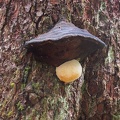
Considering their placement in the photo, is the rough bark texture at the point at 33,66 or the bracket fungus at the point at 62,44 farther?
the rough bark texture at the point at 33,66

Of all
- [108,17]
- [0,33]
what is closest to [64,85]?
[0,33]

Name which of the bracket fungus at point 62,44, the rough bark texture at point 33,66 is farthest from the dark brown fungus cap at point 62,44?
the rough bark texture at point 33,66

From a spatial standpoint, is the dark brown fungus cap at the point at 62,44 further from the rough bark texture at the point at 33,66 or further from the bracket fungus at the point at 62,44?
the rough bark texture at the point at 33,66

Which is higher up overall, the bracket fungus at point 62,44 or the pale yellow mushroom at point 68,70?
the bracket fungus at point 62,44

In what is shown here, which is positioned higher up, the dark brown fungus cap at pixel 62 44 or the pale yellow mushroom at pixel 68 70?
the dark brown fungus cap at pixel 62 44

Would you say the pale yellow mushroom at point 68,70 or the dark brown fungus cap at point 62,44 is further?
the pale yellow mushroom at point 68,70

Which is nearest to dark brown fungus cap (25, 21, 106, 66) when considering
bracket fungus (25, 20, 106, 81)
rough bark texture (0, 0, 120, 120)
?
bracket fungus (25, 20, 106, 81)

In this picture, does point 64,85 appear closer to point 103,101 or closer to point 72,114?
point 72,114

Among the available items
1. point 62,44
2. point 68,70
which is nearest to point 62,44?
point 62,44
